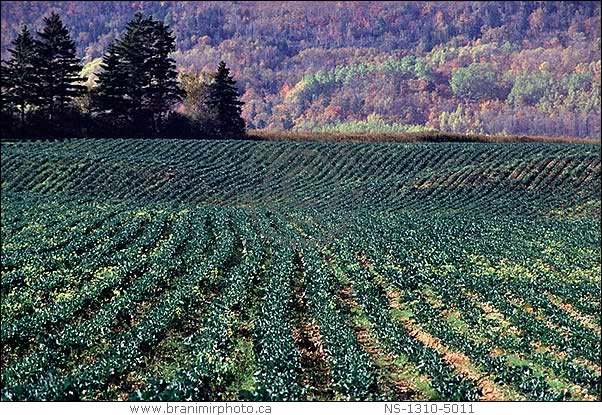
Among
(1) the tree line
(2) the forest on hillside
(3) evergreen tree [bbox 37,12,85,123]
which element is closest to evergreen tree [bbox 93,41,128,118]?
(1) the tree line

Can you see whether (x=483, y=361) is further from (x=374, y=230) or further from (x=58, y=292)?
(x=374, y=230)

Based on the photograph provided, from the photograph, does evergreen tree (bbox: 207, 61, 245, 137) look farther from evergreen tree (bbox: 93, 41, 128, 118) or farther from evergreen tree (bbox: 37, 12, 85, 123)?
evergreen tree (bbox: 37, 12, 85, 123)

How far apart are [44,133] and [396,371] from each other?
52.6 meters

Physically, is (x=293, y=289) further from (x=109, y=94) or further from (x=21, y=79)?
(x=109, y=94)

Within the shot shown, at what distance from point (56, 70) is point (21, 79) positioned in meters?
3.53

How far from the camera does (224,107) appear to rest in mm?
71688

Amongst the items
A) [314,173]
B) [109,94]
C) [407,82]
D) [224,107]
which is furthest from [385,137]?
[407,82]

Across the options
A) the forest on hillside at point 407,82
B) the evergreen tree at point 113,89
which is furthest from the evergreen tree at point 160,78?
the forest on hillside at point 407,82

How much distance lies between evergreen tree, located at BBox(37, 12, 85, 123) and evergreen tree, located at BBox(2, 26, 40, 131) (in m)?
0.62

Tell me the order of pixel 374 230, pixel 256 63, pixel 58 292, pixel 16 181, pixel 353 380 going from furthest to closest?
pixel 256 63 → pixel 16 181 → pixel 374 230 → pixel 58 292 → pixel 353 380

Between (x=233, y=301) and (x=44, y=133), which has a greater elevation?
(x=44, y=133)

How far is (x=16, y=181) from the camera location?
4878cm

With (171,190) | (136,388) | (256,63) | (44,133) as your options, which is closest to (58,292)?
(136,388)

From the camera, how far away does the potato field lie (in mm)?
16297
